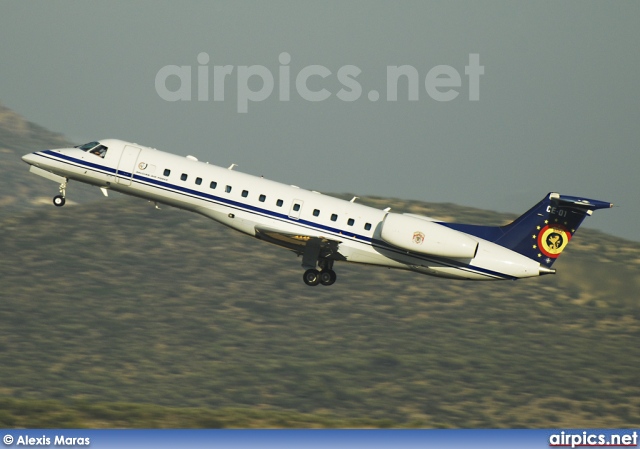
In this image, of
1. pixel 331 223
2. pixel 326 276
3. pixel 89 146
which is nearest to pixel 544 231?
pixel 331 223

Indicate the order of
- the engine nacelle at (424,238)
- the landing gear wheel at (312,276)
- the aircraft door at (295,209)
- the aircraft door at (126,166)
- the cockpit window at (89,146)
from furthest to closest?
1. the cockpit window at (89,146)
2. the landing gear wheel at (312,276)
3. the aircraft door at (126,166)
4. the aircraft door at (295,209)
5. the engine nacelle at (424,238)

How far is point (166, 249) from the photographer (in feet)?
340

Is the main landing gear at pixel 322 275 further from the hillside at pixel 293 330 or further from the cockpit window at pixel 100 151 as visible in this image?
the hillside at pixel 293 330

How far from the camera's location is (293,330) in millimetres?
87250

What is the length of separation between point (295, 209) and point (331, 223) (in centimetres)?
142

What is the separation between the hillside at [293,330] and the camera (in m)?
70.9

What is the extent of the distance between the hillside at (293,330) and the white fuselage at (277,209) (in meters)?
→ 16.9

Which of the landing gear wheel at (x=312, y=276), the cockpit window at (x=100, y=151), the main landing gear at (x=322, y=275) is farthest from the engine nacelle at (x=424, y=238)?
the cockpit window at (x=100, y=151)

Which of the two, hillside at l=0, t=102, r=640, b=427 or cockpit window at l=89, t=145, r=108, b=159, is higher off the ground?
hillside at l=0, t=102, r=640, b=427

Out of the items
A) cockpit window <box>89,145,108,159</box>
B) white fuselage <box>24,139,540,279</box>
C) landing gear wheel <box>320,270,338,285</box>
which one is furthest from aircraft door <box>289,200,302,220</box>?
cockpit window <box>89,145,108,159</box>

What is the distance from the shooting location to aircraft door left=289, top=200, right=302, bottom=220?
120 ft

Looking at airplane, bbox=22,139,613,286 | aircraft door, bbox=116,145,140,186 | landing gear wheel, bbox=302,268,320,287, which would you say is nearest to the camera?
airplane, bbox=22,139,613,286

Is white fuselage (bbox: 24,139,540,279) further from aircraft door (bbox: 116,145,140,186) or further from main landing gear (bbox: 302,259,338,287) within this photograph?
A: main landing gear (bbox: 302,259,338,287)

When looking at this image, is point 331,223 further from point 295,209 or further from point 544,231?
point 544,231
